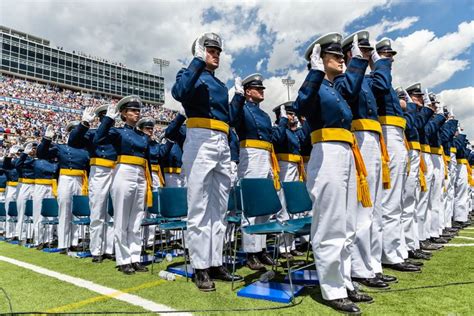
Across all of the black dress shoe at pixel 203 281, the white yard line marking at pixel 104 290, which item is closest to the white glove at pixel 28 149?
the white yard line marking at pixel 104 290

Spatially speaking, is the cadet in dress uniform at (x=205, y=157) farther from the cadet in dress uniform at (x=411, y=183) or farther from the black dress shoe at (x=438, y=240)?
Result: the black dress shoe at (x=438, y=240)

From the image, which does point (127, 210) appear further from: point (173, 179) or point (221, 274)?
point (173, 179)

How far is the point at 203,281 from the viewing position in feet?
12.9

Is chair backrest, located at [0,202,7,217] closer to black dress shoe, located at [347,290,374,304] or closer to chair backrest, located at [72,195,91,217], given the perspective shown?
chair backrest, located at [72,195,91,217]

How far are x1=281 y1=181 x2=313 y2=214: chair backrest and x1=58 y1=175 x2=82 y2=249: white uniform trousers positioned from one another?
5.26 m

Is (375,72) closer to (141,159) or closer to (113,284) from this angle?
(141,159)

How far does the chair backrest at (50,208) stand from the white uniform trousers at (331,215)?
6502 mm

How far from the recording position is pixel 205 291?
381 centimetres

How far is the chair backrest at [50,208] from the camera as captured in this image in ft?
25.3

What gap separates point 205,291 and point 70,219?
5.10 metres

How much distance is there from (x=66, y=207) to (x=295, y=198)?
18.2 feet

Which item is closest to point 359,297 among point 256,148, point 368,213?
point 368,213

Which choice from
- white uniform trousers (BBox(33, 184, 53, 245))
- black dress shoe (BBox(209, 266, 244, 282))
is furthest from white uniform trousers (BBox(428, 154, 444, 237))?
white uniform trousers (BBox(33, 184, 53, 245))

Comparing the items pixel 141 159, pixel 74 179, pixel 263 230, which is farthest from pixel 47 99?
pixel 263 230
